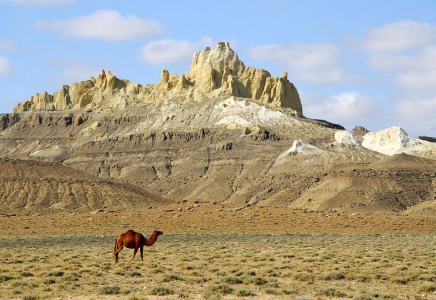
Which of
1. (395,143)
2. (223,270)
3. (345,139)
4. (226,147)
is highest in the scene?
(345,139)

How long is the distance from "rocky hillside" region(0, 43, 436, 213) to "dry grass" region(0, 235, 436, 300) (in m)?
42.8

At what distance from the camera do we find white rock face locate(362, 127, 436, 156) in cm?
13200

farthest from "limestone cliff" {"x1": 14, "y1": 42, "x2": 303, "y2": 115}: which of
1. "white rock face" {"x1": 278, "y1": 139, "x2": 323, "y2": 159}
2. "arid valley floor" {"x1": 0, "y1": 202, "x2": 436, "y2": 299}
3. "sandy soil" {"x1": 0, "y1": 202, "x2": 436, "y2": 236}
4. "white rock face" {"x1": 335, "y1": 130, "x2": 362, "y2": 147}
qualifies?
"arid valley floor" {"x1": 0, "y1": 202, "x2": 436, "y2": 299}

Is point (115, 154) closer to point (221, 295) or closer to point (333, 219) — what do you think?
point (333, 219)

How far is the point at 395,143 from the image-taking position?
445 ft

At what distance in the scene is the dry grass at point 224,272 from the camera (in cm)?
1900

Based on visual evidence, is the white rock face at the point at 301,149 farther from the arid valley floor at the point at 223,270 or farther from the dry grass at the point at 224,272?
the dry grass at the point at 224,272

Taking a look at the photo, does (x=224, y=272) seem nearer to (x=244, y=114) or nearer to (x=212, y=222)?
(x=212, y=222)

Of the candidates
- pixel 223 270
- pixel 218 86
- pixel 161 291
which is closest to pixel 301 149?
pixel 218 86

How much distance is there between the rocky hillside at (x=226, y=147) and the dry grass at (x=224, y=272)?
140ft

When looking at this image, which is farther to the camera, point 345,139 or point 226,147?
point 226,147

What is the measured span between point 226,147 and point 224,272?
11167 centimetres

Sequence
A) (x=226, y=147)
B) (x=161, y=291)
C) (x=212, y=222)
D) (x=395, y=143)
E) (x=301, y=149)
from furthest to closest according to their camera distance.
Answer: (x=395, y=143), (x=226, y=147), (x=301, y=149), (x=212, y=222), (x=161, y=291)

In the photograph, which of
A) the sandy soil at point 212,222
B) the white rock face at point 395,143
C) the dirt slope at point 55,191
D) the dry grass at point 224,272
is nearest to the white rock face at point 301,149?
the white rock face at point 395,143
